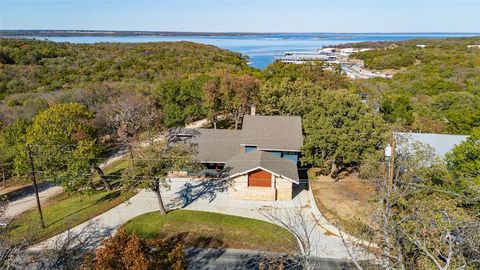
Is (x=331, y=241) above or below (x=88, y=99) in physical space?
below

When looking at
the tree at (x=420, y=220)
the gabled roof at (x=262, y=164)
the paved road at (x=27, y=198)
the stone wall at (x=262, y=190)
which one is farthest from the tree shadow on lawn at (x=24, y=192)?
the tree at (x=420, y=220)

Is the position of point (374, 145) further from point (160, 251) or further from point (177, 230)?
point (160, 251)

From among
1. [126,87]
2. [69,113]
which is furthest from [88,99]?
[69,113]

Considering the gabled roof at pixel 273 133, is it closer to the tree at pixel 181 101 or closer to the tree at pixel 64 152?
the tree at pixel 64 152

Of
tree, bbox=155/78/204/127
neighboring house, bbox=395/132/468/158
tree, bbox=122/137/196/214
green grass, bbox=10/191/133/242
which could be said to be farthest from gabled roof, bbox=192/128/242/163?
neighboring house, bbox=395/132/468/158

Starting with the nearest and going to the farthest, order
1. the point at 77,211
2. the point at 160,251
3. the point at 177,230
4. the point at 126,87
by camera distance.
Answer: the point at 160,251, the point at 177,230, the point at 77,211, the point at 126,87

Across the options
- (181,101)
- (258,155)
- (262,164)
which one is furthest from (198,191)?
(181,101)

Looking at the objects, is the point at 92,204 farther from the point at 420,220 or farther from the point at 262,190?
the point at 420,220
